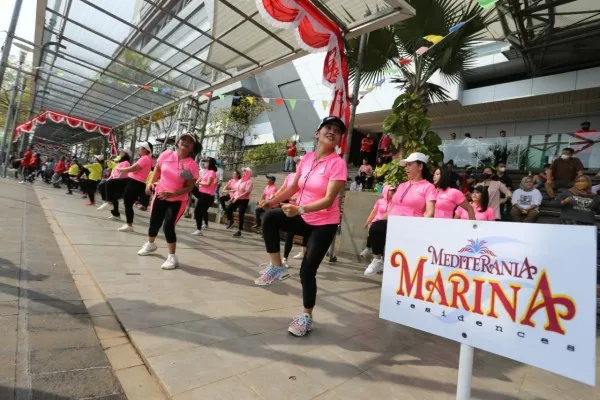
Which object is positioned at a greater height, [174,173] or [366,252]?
[174,173]

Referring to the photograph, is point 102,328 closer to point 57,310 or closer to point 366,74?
point 57,310

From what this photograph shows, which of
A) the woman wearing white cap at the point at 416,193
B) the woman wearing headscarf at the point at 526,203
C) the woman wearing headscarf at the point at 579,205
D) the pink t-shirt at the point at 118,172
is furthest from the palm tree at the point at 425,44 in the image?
the pink t-shirt at the point at 118,172

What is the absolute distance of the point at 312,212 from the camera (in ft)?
8.96

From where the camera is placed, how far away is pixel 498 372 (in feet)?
7.91

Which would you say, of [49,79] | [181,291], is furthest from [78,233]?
[49,79]

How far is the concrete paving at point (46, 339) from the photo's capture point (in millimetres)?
1649

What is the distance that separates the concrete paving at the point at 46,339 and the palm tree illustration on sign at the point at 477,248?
1.82 meters

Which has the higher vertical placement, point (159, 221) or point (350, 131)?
point (350, 131)

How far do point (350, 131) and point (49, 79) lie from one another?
1028cm

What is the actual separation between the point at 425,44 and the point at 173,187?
5557mm

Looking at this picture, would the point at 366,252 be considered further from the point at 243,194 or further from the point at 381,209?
the point at 243,194

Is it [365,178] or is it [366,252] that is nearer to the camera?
[366,252]

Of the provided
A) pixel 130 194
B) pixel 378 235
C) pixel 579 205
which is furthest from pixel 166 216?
pixel 579 205

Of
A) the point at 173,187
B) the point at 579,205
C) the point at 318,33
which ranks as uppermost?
the point at 318,33
